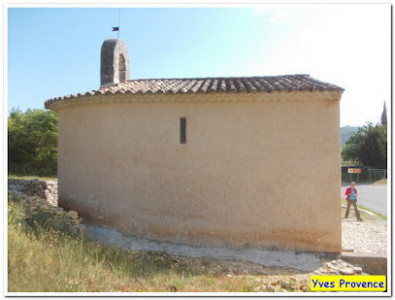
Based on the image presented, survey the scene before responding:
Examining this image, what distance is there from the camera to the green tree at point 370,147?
2503 cm

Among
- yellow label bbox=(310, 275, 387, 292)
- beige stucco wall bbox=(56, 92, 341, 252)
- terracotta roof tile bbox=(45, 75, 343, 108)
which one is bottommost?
yellow label bbox=(310, 275, 387, 292)

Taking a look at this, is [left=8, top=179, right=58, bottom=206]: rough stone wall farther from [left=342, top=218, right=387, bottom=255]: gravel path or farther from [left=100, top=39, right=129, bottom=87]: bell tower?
[left=342, top=218, right=387, bottom=255]: gravel path

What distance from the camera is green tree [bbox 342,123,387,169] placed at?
25031 mm

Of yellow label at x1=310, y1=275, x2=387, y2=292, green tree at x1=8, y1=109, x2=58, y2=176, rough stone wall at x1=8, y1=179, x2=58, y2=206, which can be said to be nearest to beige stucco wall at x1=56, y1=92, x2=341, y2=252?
yellow label at x1=310, y1=275, x2=387, y2=292

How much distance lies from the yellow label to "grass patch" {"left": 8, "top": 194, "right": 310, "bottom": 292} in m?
0.23

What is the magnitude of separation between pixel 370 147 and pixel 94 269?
29252 mm

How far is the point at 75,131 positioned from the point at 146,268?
165 inches

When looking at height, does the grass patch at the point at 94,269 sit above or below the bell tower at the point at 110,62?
below

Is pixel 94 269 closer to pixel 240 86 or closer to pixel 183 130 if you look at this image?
Answer: pixel 183 130

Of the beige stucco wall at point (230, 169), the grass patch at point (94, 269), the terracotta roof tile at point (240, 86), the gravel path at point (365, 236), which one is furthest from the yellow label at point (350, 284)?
the terracotta roof tile at point (240, 86)

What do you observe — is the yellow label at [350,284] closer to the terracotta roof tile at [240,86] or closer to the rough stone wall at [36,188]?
the terracotta roof tile at [240,86]

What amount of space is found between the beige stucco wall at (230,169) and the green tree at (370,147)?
76.9 feet
